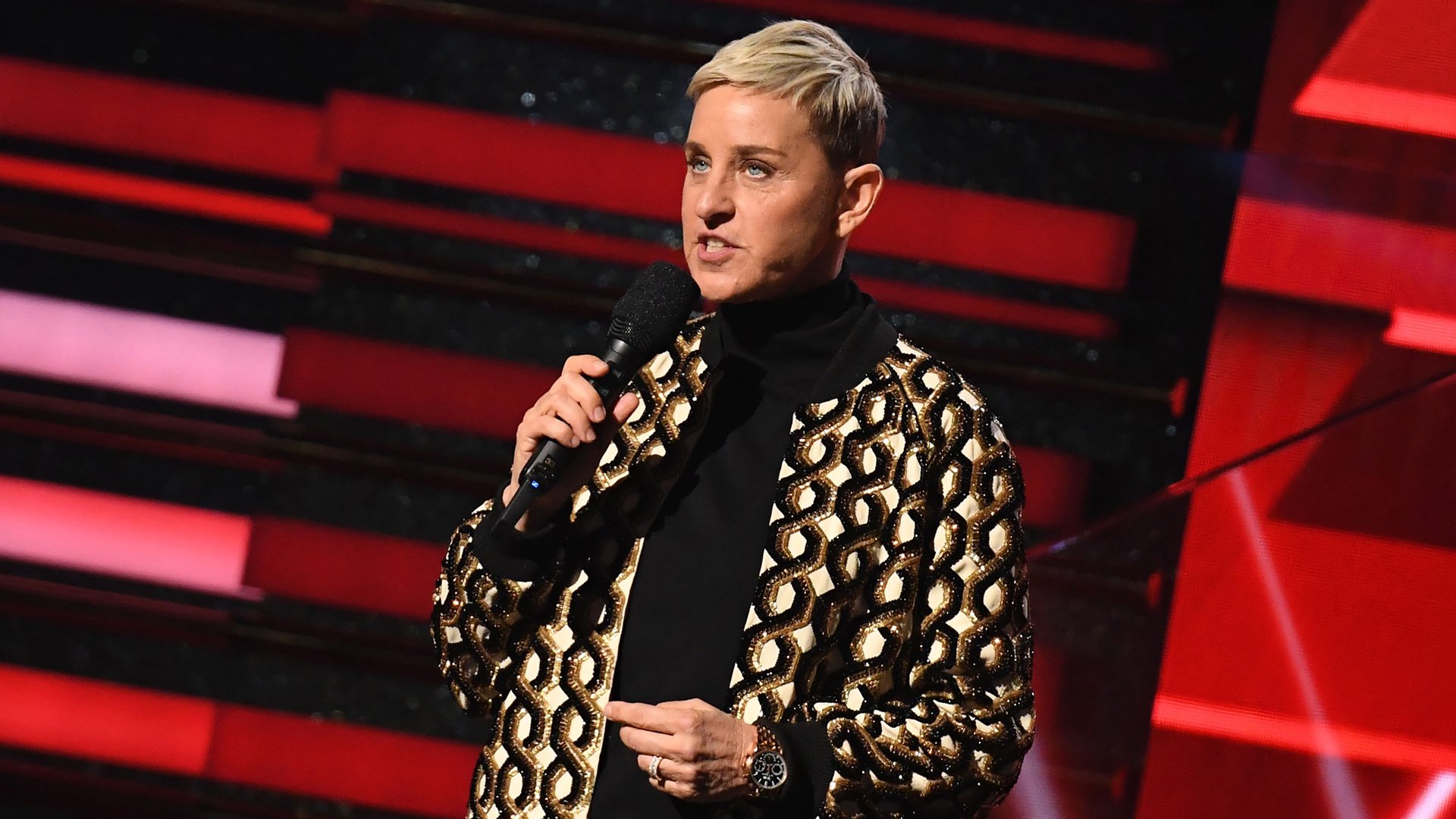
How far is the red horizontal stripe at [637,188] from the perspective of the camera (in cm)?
251

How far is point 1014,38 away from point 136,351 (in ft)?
5.81

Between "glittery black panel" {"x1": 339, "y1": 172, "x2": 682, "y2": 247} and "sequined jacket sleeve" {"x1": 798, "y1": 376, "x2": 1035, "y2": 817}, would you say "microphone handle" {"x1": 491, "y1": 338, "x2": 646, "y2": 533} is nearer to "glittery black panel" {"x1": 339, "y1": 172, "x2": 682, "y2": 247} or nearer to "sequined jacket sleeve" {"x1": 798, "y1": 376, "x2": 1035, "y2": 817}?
"sequined jacket sleeve" {"x1": 798, "y1": 376, "x2": 1035, "y2": 817}

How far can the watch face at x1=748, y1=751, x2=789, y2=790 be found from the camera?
124 centimetres

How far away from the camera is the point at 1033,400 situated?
8.26 ft

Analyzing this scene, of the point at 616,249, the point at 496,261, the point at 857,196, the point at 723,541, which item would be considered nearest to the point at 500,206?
the point at 496,261

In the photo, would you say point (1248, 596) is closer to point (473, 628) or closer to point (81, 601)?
point (473, 628)

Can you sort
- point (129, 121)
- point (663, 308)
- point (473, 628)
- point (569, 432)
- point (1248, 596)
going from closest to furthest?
point (569, 432) < point (663, 308) < point (473, 628) < point (1248, 596) < point (129, 121)

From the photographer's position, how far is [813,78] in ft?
4.51

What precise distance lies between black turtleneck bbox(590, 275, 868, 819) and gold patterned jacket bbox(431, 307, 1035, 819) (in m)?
0.02

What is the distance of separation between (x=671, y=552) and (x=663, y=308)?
0.82ft

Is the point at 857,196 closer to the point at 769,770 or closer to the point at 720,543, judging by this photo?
the point at 720,543

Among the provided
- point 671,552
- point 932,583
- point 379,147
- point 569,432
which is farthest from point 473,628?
point 379,147

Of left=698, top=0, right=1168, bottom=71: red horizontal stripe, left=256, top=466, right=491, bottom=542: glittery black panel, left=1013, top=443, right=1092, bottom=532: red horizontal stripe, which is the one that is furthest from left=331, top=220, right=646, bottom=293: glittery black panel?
left=1013, top=443, right=1092, bottom=532: red horizontal stripe

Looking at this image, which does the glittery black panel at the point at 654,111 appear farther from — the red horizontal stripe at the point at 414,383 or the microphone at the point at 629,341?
the microphone at the point at 629,341
